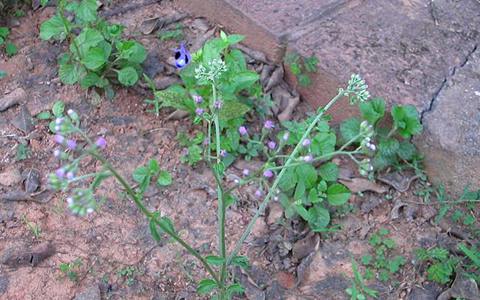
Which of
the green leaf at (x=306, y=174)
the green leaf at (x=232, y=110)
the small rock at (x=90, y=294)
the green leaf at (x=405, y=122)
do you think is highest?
the green leaf at (x=405, y=122)

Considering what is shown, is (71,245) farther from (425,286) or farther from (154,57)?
(425,286)

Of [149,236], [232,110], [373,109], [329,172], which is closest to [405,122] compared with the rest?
[373,109]

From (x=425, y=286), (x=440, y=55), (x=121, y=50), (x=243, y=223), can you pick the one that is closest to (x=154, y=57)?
(x=121, y=50)

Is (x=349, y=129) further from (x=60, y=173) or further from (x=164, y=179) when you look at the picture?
(x=60, y=173)

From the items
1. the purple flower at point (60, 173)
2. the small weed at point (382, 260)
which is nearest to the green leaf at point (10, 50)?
the purple flower at point (60, 173)

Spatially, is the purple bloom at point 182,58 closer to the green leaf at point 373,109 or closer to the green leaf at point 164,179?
Result: the green leaf at point 164,179

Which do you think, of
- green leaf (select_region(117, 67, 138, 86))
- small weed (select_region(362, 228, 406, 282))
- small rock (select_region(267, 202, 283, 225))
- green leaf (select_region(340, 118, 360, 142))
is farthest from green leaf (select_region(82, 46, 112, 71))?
small weed (select_region(362, 228, 406, 282))

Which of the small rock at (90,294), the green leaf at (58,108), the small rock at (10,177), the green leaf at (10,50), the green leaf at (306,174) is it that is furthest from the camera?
the green leaf at (10,50)
